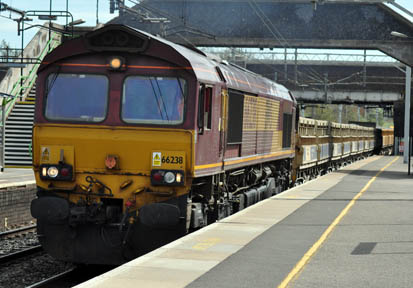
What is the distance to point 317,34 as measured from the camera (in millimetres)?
37219

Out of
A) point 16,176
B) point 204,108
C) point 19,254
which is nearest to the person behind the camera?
point 204,108

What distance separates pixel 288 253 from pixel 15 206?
11177 millimetres

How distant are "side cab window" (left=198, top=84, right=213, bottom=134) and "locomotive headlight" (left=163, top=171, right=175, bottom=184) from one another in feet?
2.91

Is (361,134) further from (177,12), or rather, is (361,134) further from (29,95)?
(29,95)

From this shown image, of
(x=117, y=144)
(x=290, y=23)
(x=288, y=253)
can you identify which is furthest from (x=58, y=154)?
(x=290, y=23)

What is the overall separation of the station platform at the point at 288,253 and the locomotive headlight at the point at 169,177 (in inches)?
38.4

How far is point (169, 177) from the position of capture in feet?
37.2

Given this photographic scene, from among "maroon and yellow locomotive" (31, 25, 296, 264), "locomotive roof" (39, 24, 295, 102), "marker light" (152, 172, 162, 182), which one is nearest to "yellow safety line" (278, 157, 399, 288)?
"maroon and yellow locomotive" (31, 25, 296, 264)

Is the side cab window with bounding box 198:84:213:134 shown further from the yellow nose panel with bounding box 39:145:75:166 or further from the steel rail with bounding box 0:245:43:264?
the steel rail with bounding box 0:245:43:264

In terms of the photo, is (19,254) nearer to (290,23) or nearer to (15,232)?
(15,232)

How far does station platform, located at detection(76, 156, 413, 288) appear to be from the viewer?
8961mm

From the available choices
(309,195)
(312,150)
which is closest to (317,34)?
(312,150)

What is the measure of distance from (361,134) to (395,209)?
146 ft

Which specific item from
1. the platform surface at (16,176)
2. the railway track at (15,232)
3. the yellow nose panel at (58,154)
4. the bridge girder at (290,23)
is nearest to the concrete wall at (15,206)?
the platform surface at (16,176)
